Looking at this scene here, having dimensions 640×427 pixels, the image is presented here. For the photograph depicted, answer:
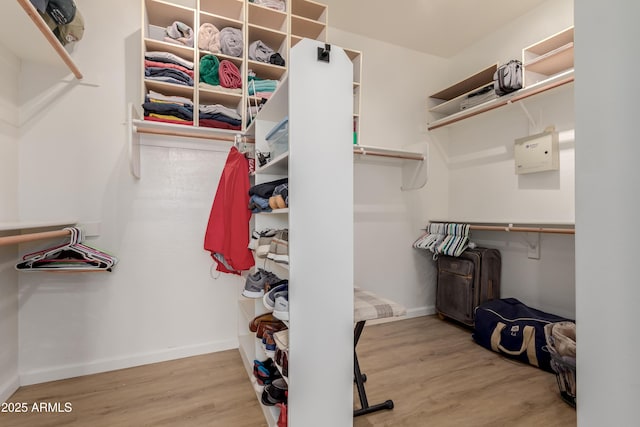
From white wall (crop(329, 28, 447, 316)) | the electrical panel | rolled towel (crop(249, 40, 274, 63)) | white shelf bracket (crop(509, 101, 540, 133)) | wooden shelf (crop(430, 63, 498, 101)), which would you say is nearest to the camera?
rolled towel (crop(249, 40, 274, 63))

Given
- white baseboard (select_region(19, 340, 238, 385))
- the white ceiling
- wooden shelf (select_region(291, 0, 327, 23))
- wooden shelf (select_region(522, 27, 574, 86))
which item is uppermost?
the white ceiling

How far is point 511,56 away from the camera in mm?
2799

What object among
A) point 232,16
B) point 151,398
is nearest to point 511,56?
point 232,16

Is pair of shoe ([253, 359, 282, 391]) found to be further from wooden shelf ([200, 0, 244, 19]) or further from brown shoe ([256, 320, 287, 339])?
wooden shelf ([200, 0, 244, 19])

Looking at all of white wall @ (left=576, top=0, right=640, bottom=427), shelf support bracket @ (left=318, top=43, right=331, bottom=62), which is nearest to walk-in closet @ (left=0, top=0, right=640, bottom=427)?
shelf support bracket @ (left=318, top=43, right=331, bottom=62)

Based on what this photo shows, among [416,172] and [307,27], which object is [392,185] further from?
[307,27]

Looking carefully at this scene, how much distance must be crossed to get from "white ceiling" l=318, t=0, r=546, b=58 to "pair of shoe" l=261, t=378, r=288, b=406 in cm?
291

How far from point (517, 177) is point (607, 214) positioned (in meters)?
2.81

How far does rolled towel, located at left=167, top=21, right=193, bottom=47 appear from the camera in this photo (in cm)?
208

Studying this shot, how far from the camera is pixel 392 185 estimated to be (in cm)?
313

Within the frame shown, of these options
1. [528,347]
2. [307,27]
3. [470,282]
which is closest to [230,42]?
[307,27]

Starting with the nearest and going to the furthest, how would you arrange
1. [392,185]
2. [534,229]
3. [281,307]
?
1. [281,307]
2. [534,229]
3. [392,185]

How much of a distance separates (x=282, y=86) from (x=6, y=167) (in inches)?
69.9

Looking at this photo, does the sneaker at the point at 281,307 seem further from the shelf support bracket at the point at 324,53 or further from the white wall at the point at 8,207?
the white wall at the point at 8,207
